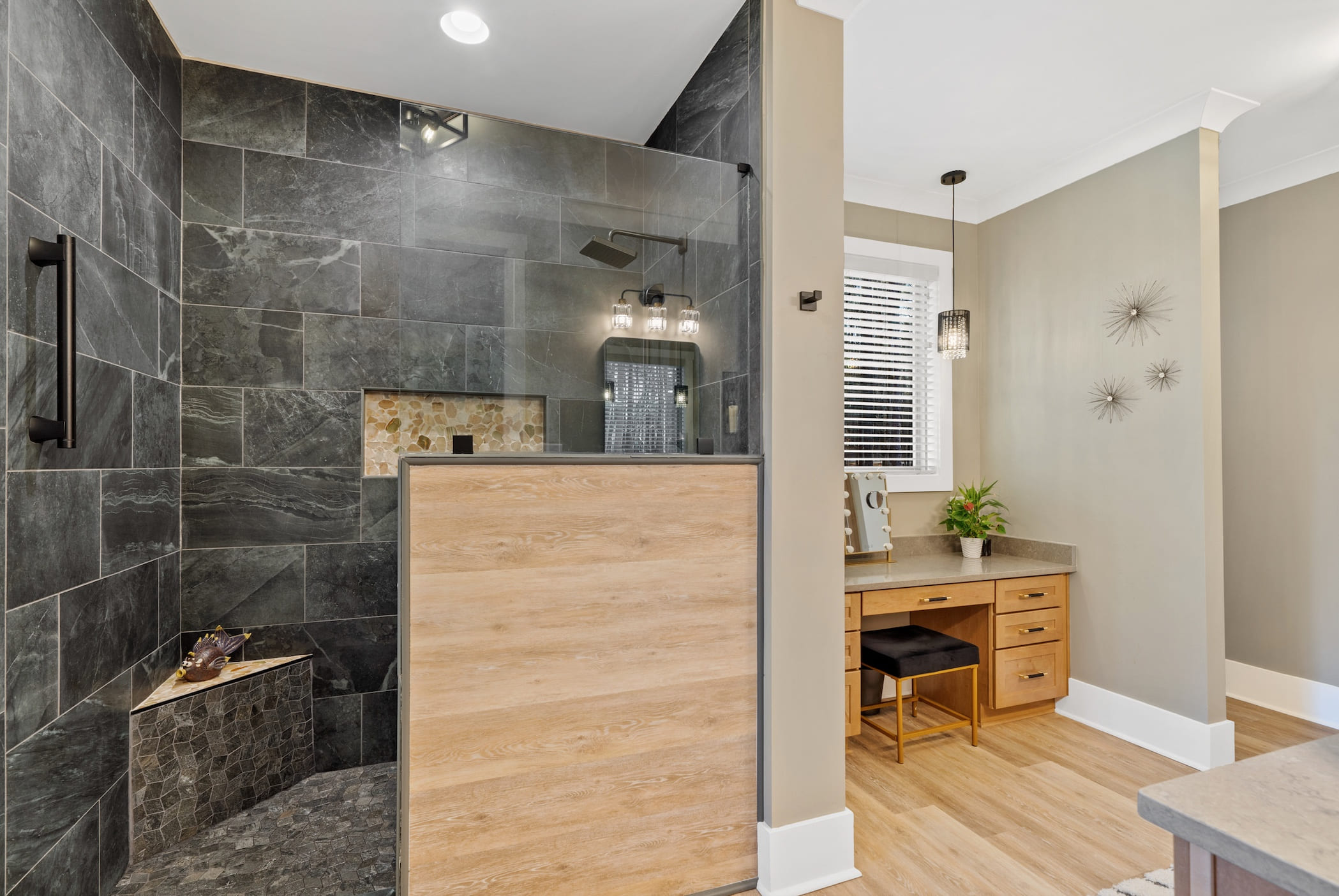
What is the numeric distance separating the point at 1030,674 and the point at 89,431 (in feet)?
12.4

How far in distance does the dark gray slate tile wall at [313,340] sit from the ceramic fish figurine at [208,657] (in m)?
0.11

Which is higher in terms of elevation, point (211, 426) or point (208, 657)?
point (211, 426)

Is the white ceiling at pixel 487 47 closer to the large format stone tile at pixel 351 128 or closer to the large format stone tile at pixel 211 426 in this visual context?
the large format stone tile at pixel 351 128

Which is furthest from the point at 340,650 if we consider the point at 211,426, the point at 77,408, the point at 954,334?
the point at 954,334

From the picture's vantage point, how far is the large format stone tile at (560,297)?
1.80 m

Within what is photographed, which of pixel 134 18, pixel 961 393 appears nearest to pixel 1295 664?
pixel 961 393

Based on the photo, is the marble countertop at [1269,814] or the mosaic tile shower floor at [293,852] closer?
the marble countertop at [1269,814]

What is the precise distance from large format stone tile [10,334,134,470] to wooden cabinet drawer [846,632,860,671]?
2683 mm

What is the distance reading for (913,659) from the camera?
108 inches

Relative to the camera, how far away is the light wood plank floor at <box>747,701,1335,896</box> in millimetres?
1980

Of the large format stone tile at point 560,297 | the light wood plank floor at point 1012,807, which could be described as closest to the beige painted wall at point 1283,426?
the light wood plank floor at point 1012,807

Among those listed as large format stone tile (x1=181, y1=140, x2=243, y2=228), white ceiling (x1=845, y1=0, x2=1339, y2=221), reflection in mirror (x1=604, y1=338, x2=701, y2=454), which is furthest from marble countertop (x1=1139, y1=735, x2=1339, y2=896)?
large format stone tile (x1=181, y1=140, x2=243, y2=228)

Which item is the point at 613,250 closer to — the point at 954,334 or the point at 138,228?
the point at 138,228

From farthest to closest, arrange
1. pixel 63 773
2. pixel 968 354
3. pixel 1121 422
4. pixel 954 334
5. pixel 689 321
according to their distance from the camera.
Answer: pixel 968 354
pixel 954 334
pixel 1121 422
pixel 689 321
pixel 63 773
